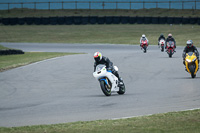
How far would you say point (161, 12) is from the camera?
74500 mm

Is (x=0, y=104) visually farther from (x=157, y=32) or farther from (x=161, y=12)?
(x=161, y=12)

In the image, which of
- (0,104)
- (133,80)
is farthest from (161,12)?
(0,104)

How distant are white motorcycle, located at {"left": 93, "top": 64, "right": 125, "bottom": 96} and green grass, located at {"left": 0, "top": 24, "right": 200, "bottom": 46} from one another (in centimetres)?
3298

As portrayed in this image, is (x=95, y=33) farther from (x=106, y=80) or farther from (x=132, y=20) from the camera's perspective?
(x=106, y=80)

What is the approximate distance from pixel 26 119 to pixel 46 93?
14.3 feet

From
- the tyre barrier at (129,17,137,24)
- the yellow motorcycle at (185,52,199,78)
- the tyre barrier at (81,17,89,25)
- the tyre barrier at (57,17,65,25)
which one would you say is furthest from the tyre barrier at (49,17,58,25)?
the yellow motorcycle at (185,52,199,78)

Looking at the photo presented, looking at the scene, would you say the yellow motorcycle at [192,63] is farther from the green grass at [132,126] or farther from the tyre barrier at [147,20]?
the tyre barrier at [147,20]

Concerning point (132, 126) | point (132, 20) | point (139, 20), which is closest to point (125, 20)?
point (132, 20)

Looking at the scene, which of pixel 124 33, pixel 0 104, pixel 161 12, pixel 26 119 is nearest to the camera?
pixel 26 119

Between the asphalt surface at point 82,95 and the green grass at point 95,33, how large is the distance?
27327mm

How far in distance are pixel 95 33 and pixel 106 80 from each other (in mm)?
44349

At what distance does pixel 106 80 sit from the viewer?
13.0m

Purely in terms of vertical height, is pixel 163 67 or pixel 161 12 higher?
pixel 161 12

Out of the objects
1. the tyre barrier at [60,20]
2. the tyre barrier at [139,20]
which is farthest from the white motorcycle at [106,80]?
the tyre barrier at [60,20]
